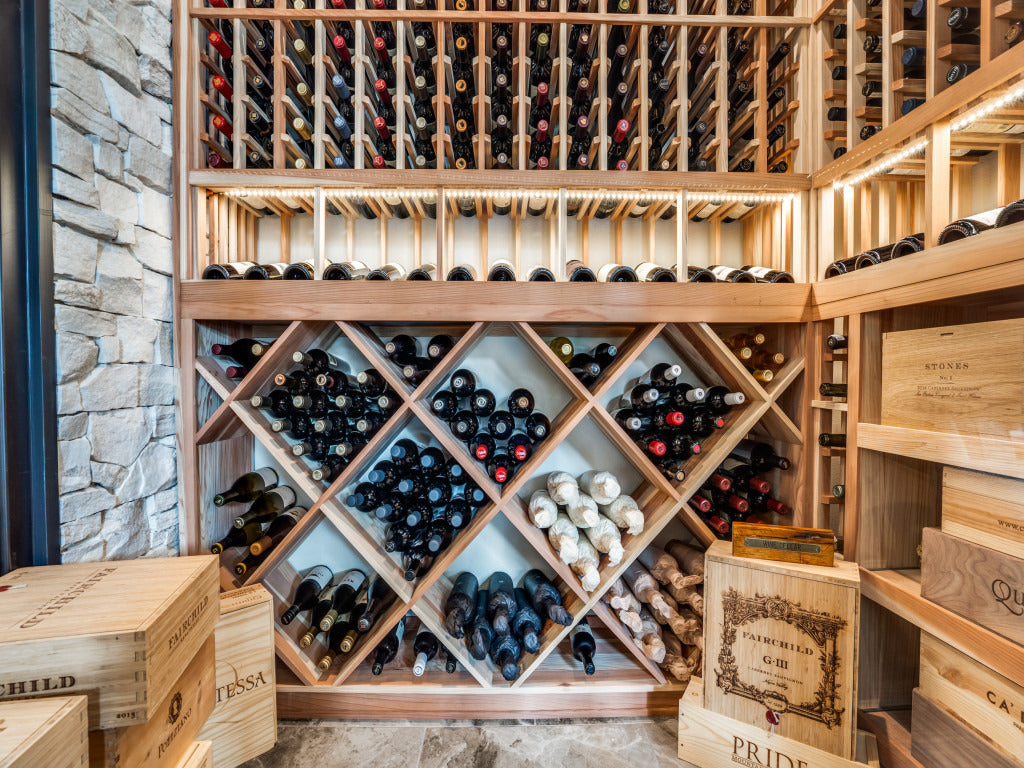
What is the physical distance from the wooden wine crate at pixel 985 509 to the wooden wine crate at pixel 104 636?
1.49 meters

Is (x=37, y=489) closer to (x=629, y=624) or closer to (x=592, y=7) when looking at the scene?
(x=629, y=624)

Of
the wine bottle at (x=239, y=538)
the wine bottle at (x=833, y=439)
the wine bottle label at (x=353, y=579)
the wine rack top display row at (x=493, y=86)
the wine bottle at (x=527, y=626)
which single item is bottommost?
the wine bottle at (x=527, y=626)

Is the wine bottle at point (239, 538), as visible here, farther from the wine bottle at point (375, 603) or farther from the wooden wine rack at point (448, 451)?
the wine bottle at point (375, 603)

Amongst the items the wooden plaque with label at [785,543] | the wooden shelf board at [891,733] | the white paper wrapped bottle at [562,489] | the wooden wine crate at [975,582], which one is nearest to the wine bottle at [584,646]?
the white paper wrapped bottle at [562,489]

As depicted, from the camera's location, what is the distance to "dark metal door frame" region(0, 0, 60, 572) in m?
0.87

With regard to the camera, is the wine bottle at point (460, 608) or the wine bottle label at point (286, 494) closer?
the wine bottle at point (460, 608)

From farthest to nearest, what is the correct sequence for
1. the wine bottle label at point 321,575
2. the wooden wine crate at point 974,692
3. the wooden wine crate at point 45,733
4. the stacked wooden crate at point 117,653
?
1. the wine bottle label at point 321,575
2. the wooden wine crate at point 974,692
3. the stacked wooden crate at point 117,653
4. the wooden wine crate at point 45,733

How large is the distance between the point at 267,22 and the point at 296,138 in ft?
1.17

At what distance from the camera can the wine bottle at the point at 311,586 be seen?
52.9 inches

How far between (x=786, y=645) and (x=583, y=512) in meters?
0.57

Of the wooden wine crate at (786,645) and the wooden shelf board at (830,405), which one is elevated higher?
the wooden shelf board at (830,405)

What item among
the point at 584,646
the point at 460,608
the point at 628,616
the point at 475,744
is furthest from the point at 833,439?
the point at 475,744

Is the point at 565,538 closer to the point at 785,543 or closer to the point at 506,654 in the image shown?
the point at 506,654

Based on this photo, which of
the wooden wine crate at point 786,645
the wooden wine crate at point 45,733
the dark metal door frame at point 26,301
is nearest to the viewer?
the wooden wine crate at point 45,733
